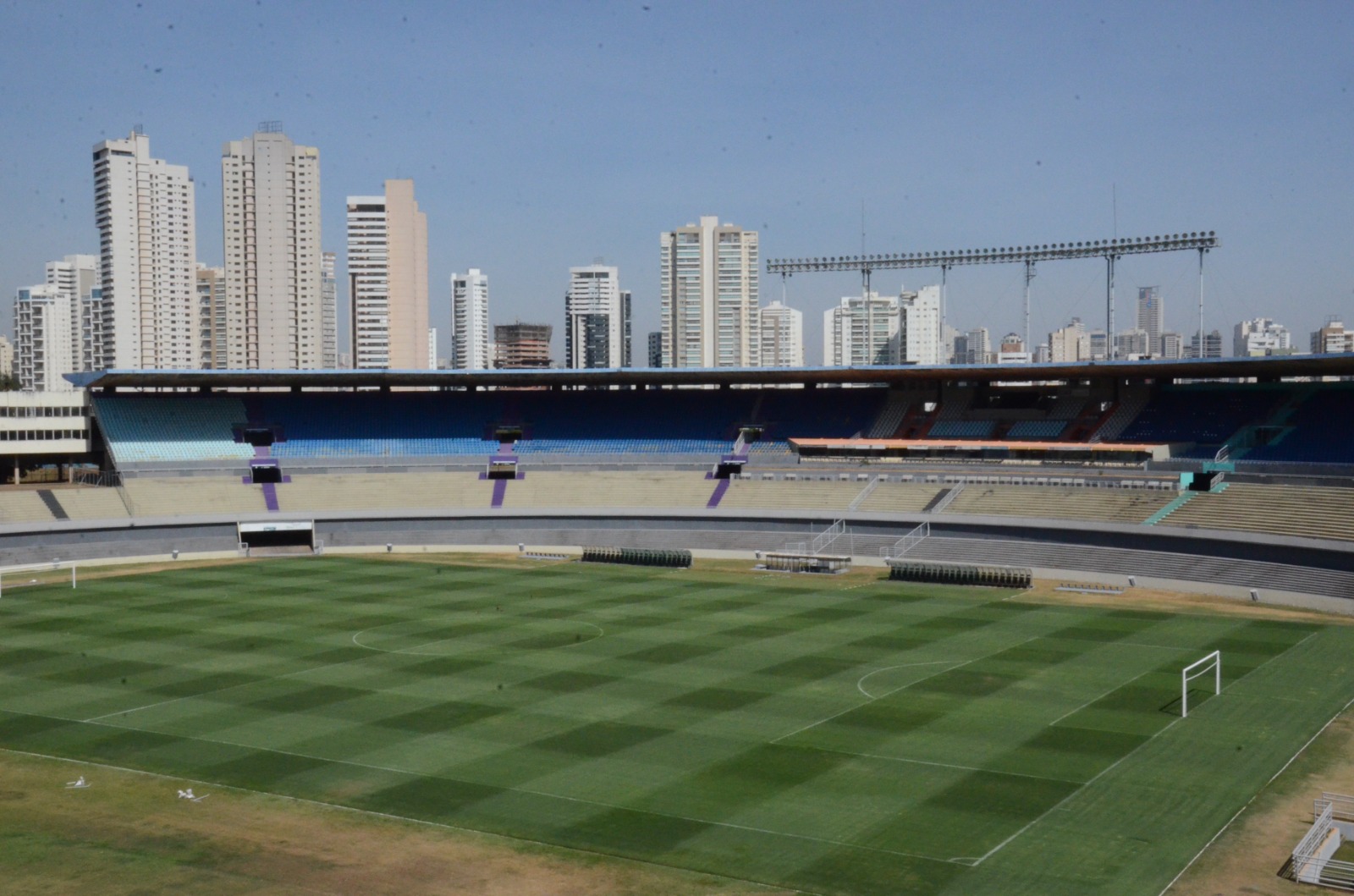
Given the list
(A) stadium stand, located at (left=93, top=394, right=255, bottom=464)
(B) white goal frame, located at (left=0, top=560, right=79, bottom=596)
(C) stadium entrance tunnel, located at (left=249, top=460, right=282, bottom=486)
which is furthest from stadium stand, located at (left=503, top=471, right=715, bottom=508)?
(B) white goal frame, located at (left=0, top=560, right=79, bottom=596)

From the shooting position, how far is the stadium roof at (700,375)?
65875mm

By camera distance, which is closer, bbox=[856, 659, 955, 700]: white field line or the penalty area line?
the penalty area line

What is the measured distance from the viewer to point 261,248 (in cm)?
14975

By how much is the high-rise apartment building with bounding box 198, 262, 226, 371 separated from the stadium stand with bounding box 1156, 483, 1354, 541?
466ft

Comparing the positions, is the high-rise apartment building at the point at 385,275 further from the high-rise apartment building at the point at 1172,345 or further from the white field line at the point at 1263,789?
the white field line at the point at 1263,789

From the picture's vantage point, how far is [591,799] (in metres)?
25.5

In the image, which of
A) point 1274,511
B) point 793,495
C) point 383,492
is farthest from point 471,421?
point 1274,511

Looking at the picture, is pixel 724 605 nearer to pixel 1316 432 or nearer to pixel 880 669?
pixel 880 669

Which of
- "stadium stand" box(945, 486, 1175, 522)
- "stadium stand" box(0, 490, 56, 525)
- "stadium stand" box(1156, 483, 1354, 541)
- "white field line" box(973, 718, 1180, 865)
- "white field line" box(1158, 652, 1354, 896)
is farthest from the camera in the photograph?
"stadium stand" box(0, 490, 56, 525)

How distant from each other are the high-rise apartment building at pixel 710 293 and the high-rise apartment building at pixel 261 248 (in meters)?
62.5

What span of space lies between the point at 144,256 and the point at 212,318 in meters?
24.9

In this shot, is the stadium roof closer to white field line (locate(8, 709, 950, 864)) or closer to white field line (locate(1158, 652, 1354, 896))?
white field line (locate(1158, 652, 1354, 896))

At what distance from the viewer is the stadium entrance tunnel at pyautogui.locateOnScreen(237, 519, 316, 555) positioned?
6781 centimetres

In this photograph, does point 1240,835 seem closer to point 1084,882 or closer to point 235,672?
point 1084,882
